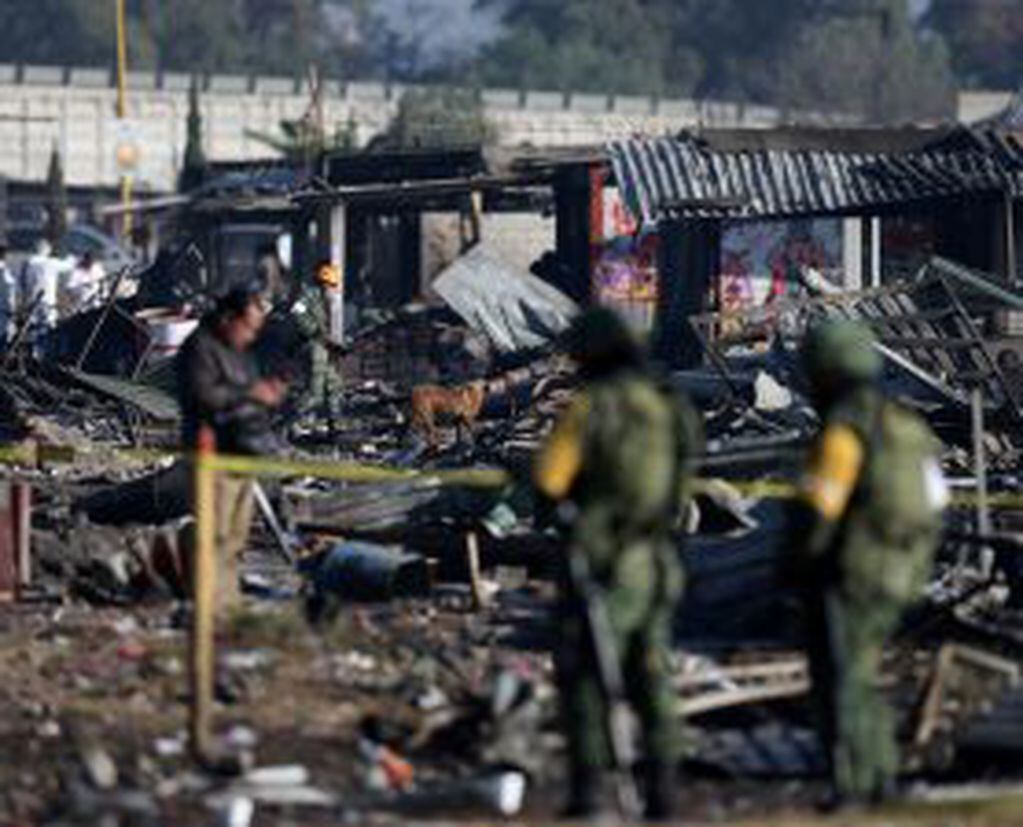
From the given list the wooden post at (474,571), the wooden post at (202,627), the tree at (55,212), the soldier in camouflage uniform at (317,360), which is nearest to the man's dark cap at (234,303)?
the wooden post at (474,571)

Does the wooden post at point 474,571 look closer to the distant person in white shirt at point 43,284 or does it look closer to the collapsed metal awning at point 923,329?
the collapsed metal awning at point 923,329

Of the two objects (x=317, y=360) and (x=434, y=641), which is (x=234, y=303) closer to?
(x=434, y=641)

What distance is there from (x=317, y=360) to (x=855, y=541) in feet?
53.2

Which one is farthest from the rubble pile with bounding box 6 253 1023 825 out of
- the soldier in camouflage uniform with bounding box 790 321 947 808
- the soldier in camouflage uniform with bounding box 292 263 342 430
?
the soldier in camouflage uniform with bounding box 292 263 342 430

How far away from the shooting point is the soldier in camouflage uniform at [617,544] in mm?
10555

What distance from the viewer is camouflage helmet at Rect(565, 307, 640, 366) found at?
35.1 ft

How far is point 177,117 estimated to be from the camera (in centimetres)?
9088

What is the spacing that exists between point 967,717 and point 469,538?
180 inches

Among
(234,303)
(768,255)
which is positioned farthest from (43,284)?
(234,303)

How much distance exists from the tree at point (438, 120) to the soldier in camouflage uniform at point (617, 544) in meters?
38.3

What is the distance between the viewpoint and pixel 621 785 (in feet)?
34.6

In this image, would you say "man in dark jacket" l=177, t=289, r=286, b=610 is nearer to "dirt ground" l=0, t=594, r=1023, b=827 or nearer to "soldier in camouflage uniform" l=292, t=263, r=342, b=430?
"dirt ground" l=0, t=594, r=1023, b=827

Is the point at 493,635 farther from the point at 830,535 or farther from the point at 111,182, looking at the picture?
the point at 111,182

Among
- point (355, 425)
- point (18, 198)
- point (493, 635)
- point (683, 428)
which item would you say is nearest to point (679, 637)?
point (493, 635)
